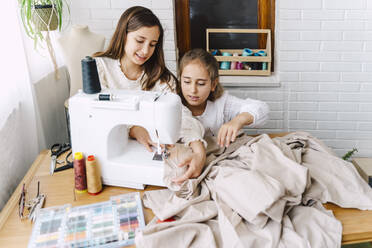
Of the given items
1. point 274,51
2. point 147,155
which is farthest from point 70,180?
point 274,51

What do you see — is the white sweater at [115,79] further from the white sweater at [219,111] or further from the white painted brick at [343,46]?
the white painted brick at [343,46]

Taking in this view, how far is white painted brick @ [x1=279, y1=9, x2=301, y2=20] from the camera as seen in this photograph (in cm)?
264

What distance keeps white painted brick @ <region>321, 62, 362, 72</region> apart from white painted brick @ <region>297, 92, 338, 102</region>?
0.19m

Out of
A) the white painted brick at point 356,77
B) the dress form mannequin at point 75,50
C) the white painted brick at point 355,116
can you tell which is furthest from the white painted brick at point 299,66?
the dress form mannequin at point 75,50

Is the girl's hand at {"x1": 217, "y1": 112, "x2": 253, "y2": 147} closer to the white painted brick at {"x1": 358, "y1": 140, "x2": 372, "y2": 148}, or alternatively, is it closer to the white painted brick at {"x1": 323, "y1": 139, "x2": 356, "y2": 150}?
the white painted brick at {"x1": 323, "y1": 139, "x2": 356, "y2": 150}

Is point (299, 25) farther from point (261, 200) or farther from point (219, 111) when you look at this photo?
point (261, 200)

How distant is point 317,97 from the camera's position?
2.83m

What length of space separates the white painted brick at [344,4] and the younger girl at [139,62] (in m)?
1.50

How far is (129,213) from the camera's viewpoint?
1.18 m

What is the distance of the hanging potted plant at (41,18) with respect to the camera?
200 cm

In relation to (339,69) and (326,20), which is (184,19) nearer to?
(326,20)

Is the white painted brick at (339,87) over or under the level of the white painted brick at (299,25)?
under

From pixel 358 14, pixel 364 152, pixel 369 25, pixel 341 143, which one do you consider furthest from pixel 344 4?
pixel 364 152

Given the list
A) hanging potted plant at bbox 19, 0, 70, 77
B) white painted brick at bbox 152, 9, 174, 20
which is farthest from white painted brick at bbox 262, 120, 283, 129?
hanging potted plant at bbox 19, 0, 70, 77
